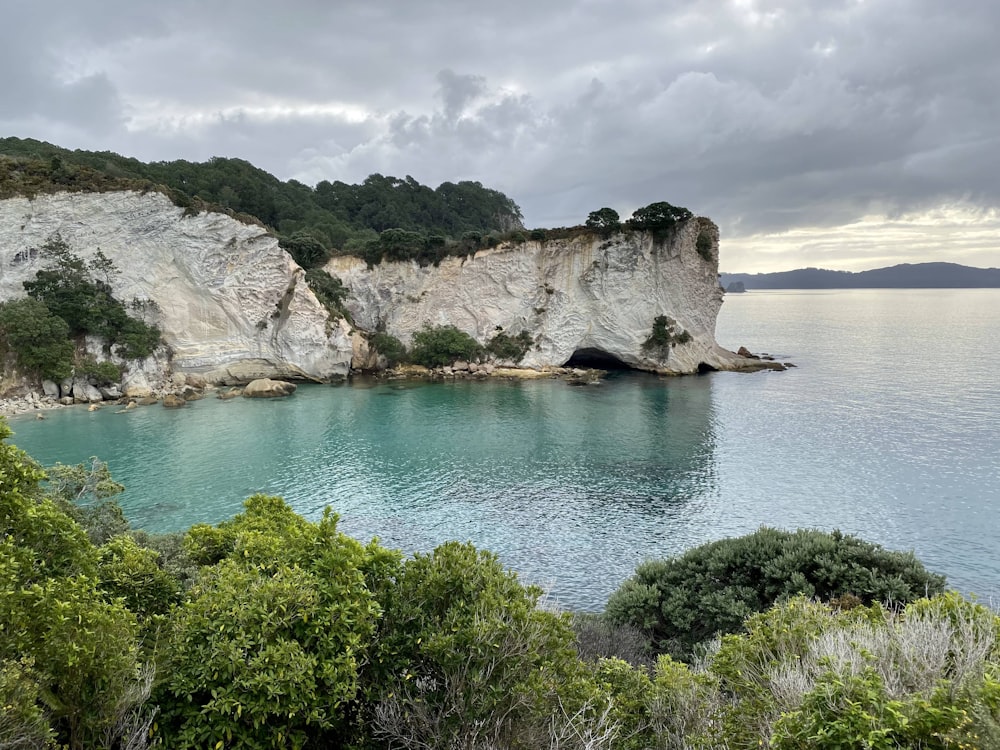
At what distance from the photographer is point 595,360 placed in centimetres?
5281

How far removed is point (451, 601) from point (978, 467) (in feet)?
84.5

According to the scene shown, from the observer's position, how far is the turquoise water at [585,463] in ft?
55.0

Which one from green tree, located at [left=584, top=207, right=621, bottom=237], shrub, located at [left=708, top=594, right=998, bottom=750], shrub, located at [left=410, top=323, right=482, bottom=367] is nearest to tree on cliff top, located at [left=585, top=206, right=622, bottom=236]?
green tree, located at [left=584, top=207, right=621, bottom=237]

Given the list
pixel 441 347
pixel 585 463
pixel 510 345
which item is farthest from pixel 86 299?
pixel 585 463

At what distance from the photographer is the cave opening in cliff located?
1984 inches

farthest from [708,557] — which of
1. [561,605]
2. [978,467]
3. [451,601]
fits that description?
[978,467]

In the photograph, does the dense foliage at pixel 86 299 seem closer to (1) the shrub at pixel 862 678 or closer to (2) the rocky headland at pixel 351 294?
(2) the rocky headland at pixel 351 294

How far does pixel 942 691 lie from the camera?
3748mm

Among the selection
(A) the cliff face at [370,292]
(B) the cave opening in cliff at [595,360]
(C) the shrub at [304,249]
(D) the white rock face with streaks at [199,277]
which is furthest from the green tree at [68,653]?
(C) the shrub at [304,249]

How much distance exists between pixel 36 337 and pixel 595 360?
4194 centimetres

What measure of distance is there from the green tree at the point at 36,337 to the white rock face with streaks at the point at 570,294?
21.4m

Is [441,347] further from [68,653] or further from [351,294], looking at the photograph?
[68,653]

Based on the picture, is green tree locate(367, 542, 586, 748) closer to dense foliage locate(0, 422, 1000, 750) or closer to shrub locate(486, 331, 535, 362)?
dense foliage locate(0, 422, 1000, 750)

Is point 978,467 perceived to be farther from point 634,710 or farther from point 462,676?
point 462,676
